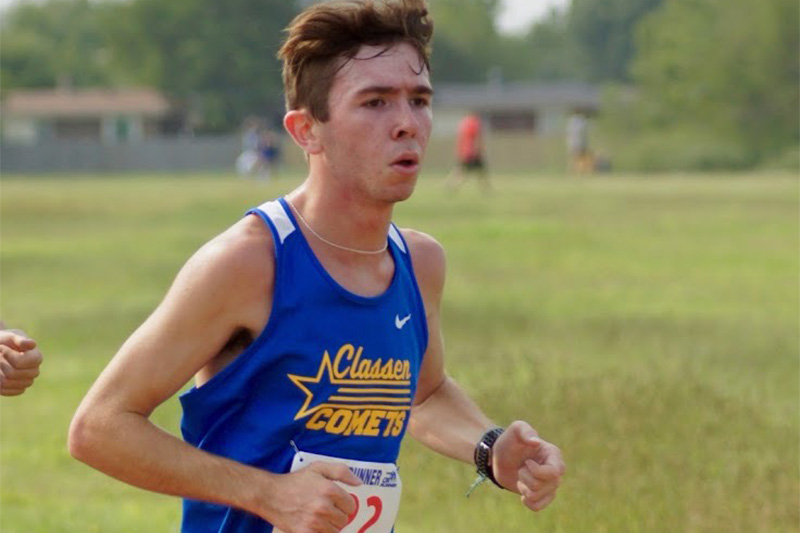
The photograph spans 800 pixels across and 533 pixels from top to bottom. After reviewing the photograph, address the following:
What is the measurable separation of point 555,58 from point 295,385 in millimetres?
182961

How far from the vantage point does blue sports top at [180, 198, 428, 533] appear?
4.23 metres

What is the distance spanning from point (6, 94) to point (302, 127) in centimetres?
12508

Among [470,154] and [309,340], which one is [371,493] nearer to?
[309,340]

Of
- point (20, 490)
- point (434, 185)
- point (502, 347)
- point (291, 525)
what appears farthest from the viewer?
point (434, 185)

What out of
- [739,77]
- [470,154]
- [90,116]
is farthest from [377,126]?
[90,116]

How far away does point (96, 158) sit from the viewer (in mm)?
93688

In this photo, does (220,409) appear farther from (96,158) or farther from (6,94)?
(6,94)

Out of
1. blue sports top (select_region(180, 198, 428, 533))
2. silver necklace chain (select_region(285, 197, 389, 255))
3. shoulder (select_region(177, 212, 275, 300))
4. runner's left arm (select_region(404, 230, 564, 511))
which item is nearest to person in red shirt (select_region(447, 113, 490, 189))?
runner's left arm (select_region(404, 230, 564, 511))

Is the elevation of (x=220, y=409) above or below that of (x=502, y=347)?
above

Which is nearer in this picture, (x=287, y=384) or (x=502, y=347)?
(x=287, y=384)

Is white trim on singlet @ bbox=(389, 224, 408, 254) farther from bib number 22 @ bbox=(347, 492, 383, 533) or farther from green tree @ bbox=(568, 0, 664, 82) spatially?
green tree @ bbox=(568, 0, 664, 82)

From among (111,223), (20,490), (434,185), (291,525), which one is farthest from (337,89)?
(434,185)

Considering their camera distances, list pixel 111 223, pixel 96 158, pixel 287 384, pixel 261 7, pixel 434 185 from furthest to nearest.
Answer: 1. pixel 261 7
2. pixel 96 158
3. pixel 434 185
4. pixel 111 223
5. pixel 287 384

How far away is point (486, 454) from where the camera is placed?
4691mm
